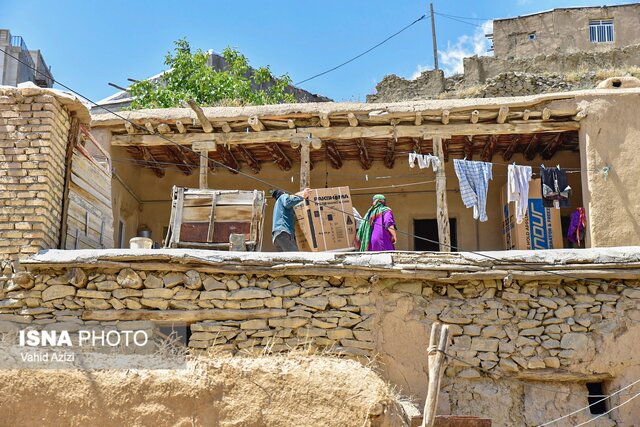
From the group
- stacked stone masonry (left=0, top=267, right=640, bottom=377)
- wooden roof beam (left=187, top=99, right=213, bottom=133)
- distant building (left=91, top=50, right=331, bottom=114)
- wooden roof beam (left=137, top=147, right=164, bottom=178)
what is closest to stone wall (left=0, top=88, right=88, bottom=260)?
stacked stone masonry (left=0, top=267, right=640, bottom=377)

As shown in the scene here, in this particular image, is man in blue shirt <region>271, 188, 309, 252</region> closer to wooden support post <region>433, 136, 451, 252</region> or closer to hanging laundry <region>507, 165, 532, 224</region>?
wooden support post <region>433, 136, 451, 252</region>

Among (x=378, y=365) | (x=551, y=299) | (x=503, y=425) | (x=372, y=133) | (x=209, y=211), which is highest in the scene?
(x=372, y=133)

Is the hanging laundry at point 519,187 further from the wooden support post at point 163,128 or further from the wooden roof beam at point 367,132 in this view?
the wooden support post at point 163,128

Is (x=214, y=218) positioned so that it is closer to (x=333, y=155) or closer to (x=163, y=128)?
(x=163, y=128)

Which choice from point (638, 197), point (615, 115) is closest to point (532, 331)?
point (638, 197)

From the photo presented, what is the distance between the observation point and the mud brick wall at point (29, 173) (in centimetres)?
954

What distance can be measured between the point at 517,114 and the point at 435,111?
1.24 metres

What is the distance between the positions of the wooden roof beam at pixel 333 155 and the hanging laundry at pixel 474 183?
7.22 feet

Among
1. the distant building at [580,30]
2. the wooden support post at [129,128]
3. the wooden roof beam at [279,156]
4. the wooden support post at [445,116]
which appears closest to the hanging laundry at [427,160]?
the wooden support post at [445,116]

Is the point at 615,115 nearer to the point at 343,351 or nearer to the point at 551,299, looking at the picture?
the point at 551,299

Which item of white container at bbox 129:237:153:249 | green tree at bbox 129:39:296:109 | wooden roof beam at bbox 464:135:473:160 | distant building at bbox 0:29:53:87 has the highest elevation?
distant building at bbox 0:29:53:87

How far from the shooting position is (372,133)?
12.4 metres

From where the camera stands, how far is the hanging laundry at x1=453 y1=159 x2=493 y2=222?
12312 millimetres

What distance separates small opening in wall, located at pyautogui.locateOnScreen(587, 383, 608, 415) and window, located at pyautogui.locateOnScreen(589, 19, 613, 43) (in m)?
19.1
